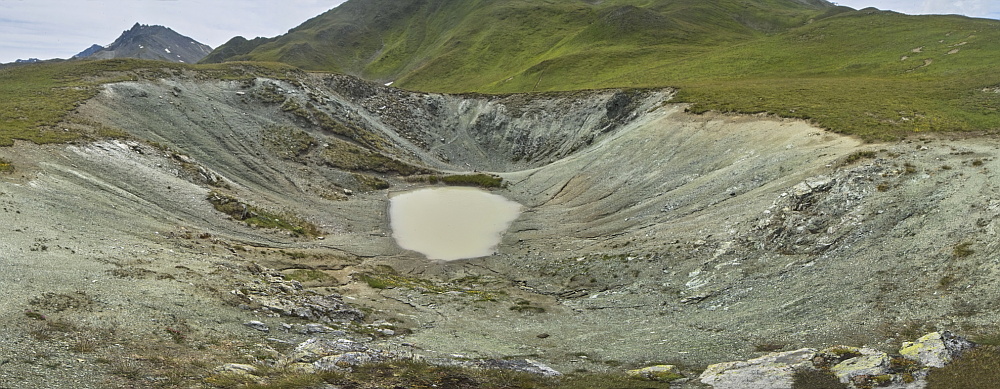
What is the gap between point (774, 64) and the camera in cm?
10388

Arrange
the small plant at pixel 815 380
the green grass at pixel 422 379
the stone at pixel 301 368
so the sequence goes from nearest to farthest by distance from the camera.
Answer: the small plant at pixel 815 380, the green grass at pixel 422 379, the stone at pixel 301 368

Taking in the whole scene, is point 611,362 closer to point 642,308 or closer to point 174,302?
point 642,308

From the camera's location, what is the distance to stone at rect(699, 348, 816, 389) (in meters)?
16.7

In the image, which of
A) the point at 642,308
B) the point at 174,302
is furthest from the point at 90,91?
the point at 642,308

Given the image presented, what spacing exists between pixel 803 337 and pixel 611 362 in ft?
28.1

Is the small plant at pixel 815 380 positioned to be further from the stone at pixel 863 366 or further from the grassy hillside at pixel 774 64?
the grassy hillside at pixel 774 64

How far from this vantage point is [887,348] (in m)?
18.4

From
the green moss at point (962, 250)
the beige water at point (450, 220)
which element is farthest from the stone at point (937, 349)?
the beige water at point (450, 220)

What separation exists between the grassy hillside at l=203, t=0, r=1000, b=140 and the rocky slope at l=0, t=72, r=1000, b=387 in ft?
34.4

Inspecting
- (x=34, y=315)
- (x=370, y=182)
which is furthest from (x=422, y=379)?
(x=370, y=182)

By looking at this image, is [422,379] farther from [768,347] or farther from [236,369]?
[768,347]

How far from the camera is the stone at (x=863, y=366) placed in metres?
15.7

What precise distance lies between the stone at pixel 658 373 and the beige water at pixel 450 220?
29.5 m

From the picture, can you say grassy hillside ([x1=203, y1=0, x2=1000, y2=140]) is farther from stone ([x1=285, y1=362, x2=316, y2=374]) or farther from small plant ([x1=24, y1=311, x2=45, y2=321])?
small plant ([x1=24, y1=311, x2=45, y2=321])
